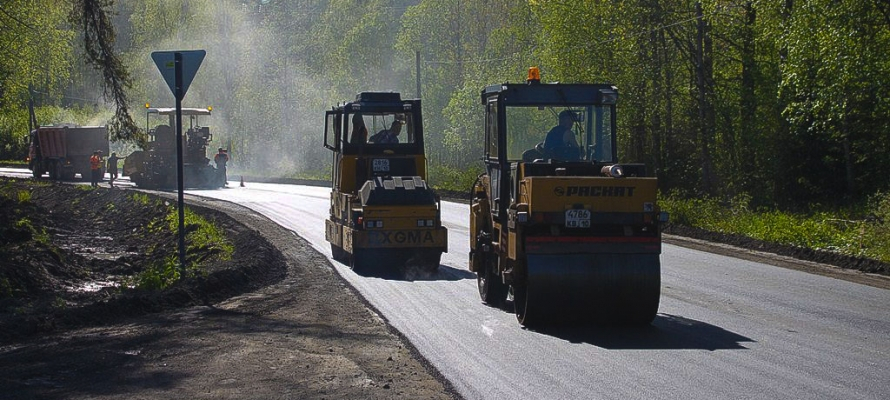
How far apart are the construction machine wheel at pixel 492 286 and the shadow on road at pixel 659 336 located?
179 centimetres

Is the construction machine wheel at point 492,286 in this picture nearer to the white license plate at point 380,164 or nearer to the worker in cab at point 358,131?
the white license plate at point 380,164

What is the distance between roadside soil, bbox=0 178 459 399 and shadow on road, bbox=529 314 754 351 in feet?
6.10

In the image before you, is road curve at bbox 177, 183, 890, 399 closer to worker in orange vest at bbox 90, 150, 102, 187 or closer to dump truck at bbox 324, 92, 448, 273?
dump truck at bbox 324, 92, 448, 273

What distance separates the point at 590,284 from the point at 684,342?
46.0 inches

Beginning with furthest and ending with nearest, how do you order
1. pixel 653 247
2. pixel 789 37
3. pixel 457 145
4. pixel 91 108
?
pixel 91 108 < pixel 457 145 < pixel 789 37 < pixel 653 247

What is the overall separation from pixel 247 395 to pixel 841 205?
24.2m

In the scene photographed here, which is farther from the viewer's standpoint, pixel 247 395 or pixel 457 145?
pixel 457 145

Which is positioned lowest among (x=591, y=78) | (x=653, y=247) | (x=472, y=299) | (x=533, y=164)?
(x=472, y=299)

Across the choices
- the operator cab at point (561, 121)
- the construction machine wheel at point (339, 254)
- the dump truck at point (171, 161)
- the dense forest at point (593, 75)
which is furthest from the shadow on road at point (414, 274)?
the dump truck at point (171, 161)

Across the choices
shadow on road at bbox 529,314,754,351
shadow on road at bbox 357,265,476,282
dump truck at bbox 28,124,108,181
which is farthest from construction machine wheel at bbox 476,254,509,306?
dump truck at bbox 28,124,108,181

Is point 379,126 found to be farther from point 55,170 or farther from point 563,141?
point 55,170

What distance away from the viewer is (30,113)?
247 feet

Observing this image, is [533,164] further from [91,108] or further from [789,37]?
[91,108]

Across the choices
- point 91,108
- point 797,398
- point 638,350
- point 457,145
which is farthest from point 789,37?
point 91,108
